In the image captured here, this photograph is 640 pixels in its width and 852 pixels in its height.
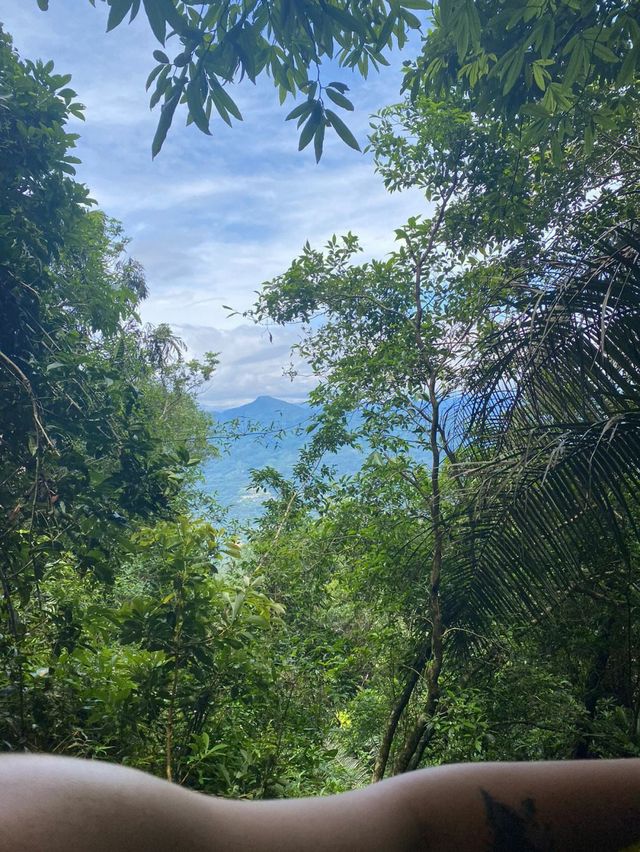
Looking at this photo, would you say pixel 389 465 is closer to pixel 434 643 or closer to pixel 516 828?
pixel 434 643

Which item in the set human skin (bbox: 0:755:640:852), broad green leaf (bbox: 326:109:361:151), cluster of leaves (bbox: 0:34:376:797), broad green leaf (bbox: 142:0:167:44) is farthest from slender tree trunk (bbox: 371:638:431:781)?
broad green leaf (bbox: 142:0:167:44)

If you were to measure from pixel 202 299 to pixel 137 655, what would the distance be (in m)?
1.32

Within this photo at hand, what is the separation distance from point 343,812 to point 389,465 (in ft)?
5.23

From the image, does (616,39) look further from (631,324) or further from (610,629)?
(610,629)

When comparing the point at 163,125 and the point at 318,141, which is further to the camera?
the point at 318,141

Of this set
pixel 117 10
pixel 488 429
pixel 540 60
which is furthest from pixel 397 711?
pixel 117 10

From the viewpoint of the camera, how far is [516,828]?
1.62ft

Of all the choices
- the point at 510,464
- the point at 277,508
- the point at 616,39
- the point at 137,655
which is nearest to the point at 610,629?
the point at 510,464

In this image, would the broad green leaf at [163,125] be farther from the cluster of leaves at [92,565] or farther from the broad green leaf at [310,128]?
the cluster of leaves at [92,565]

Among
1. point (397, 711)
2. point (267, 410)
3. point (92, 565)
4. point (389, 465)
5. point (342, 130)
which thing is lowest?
point (397, 711)

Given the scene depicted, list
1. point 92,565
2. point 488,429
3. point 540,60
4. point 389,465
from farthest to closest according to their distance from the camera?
point 389,465, point 488,429, point 92,565, point 540,60

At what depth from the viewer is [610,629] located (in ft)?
5.59

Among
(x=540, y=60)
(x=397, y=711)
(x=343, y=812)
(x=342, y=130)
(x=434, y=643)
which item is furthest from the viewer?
(x=397, y=711)

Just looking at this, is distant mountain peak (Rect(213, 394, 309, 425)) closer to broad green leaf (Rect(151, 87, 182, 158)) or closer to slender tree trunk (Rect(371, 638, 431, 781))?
slender tree trunk (Rect(371, 638, 431, 781))
